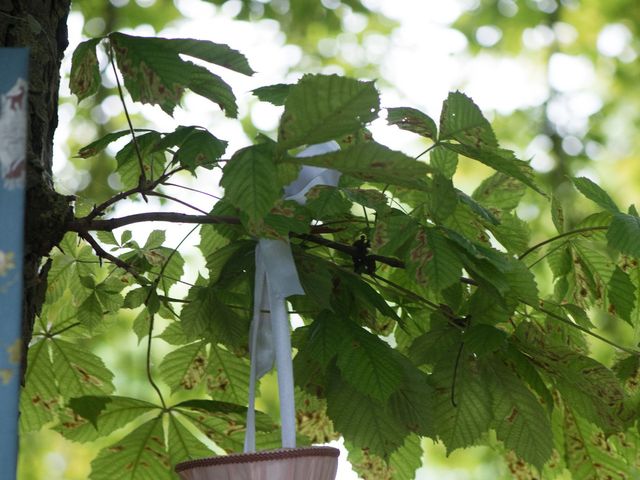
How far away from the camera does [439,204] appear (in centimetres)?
59

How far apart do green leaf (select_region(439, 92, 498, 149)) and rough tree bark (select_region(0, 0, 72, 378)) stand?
29cm

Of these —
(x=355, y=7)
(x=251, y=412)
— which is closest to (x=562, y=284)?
(x=251, y=412)

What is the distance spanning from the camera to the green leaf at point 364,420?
66cm

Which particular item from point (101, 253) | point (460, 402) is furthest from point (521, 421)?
point (101, 253)

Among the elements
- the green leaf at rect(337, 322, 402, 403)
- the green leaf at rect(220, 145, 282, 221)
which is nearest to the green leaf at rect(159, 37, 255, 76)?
the green leaf at rect(220, 145, 282, 221)

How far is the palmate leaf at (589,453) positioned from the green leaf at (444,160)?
256mm

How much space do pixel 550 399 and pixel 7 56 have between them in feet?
1.65

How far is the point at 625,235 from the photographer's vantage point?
2.09 feet

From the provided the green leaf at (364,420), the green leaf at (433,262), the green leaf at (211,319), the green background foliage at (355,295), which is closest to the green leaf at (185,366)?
the green background foliage at (355,295)

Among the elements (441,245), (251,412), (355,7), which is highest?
(355,7)

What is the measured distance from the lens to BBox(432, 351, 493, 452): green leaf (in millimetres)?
674

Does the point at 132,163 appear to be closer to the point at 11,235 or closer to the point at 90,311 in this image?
the point at 90,311

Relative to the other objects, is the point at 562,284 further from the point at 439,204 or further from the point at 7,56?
the point at 7,56

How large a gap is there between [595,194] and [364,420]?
0.27 m
